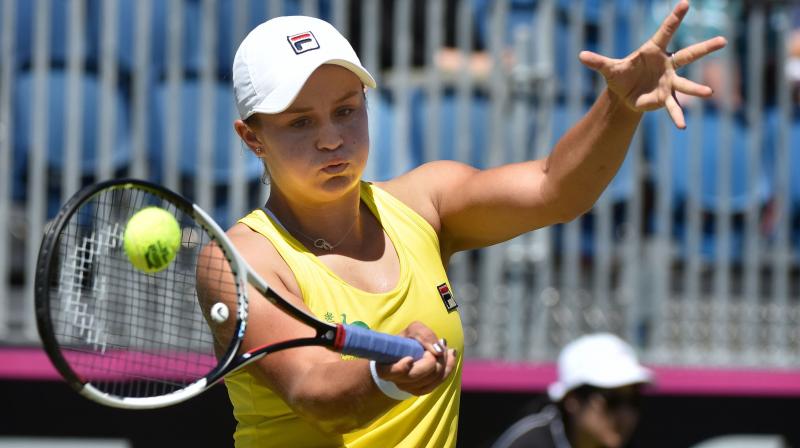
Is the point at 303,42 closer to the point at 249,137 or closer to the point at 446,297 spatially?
the point at 249,137

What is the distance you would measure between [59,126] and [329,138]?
3333 mm

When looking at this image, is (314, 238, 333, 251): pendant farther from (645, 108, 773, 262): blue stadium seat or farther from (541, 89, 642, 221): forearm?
(645, 108, 773, 262): blue stadium seat

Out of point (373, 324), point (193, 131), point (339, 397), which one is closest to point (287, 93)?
point (373, 324)

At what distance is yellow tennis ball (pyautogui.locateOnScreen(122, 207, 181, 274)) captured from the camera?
2.28 metres

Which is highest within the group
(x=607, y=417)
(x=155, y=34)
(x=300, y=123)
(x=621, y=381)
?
(x=155, y=34)

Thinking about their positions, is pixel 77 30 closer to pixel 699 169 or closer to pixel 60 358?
pixel 699 169

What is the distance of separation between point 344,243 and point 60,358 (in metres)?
0.69

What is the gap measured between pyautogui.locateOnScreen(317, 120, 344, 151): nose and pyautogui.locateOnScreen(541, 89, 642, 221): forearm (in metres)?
0.51

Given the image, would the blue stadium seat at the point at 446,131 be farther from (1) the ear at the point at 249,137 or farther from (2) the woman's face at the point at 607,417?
(1) the ear at the point at 249,137

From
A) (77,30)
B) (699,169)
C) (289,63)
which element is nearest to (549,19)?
(699,169)

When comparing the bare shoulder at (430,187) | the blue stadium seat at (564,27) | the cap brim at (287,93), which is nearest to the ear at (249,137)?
the cap brim at (287,93)


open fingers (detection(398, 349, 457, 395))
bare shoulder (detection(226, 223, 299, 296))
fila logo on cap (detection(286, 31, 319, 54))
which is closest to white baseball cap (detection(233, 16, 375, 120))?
fila logo on cap (detection(286, 31, 319, 54))

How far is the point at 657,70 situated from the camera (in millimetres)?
2477

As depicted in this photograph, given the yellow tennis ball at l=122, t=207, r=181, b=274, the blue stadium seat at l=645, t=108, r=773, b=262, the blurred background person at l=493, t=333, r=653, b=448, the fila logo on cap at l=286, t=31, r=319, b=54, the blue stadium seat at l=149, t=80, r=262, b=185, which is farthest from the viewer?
the blue stadium seat at l=645, t=108, r=773, b=262
